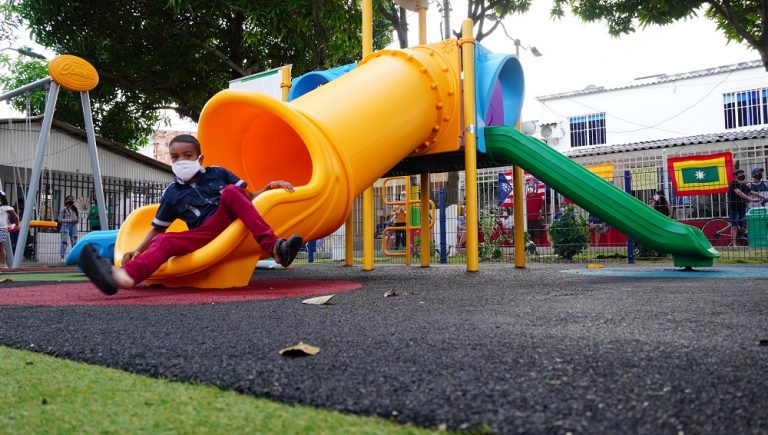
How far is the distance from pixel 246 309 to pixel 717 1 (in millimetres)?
10262

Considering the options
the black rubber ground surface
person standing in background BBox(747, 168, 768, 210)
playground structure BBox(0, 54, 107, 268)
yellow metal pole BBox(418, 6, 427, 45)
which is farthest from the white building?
the black rubber ground surface

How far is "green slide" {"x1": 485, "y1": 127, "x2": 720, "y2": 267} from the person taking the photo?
622 cm

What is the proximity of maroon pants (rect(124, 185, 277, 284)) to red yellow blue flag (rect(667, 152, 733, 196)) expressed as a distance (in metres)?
8.28

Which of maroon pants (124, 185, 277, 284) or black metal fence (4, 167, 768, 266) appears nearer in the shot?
maroon pants (124, 185, 277, 284)

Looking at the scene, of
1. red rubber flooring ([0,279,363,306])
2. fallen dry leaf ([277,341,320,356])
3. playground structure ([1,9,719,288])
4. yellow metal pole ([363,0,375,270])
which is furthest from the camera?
yellow metal pole ([363,0,375,270])

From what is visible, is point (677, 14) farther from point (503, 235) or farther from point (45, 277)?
point (45, 277)

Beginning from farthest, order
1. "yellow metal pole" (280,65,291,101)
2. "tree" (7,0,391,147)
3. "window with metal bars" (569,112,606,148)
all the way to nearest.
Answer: "window with metal bars" (569,112,606,148)
"tree" (7,0,391,147)
"yellow metal pole" (280,65,291,101)

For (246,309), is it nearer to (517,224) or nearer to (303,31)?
(517,224)

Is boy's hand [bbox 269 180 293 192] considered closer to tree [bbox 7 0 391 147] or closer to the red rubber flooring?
the red rubber flooring

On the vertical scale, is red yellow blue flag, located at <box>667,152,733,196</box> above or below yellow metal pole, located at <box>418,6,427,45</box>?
below

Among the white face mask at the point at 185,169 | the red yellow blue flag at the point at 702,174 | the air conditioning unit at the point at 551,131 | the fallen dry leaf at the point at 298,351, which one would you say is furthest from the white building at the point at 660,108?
the fallen dry leaf at the point at 298,351

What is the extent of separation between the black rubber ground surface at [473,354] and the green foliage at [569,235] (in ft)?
22.8

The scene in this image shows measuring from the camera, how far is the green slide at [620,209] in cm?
622

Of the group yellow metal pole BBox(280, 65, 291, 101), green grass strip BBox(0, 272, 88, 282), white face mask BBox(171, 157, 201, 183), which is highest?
yellow metal pole BBox(280, 65, 291, 101)
